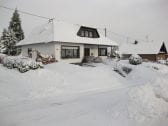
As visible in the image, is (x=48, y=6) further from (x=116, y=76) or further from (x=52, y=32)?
(x=52, y=32)

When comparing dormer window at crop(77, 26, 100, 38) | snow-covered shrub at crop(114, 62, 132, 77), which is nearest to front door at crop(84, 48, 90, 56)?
dormer window at crop(77, 26, 100, 38)

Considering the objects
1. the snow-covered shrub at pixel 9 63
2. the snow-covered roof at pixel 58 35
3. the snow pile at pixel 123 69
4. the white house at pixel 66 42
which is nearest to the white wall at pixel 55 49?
the white house at pixel 66 42

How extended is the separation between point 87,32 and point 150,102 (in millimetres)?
15585

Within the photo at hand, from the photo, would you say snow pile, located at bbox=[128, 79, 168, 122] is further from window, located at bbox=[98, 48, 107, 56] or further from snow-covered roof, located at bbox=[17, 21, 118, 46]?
window, located at bbox=[98, 48, 107, 56]

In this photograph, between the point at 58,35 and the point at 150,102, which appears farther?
the point at 58,35

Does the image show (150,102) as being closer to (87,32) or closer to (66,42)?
(66,42)

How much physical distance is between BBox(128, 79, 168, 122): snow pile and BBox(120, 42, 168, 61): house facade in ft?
90.9

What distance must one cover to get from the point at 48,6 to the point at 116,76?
811cm

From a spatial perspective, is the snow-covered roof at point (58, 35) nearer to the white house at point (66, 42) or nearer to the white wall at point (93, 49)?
the white house at point (66, 42)

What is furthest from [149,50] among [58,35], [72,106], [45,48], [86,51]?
[72,106]

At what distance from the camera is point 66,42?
15945 millimetres

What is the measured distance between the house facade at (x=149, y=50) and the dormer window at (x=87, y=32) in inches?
551

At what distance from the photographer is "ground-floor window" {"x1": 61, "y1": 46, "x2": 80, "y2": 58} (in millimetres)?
16203

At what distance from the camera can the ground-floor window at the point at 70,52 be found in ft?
53.2
